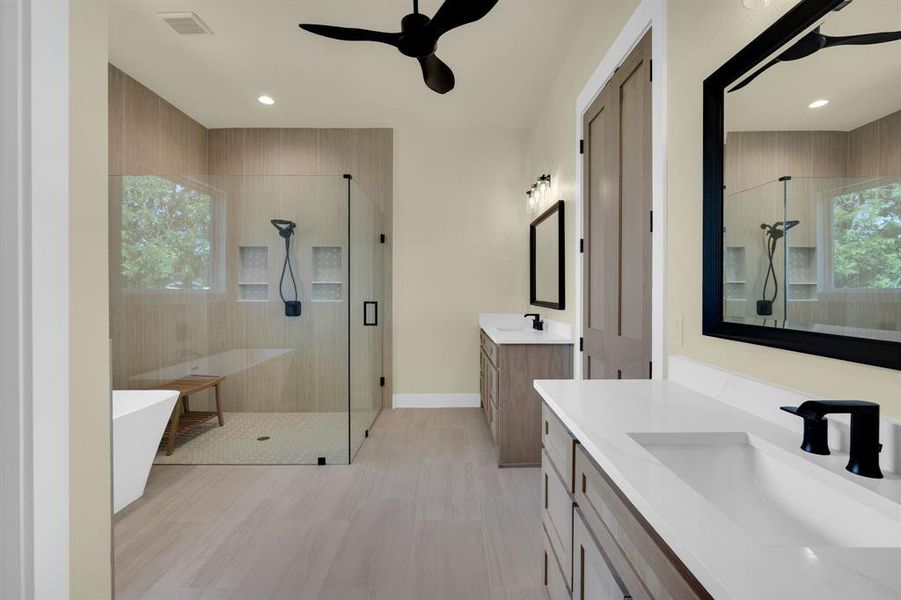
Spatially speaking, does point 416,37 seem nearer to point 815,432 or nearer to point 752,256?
point 752,256

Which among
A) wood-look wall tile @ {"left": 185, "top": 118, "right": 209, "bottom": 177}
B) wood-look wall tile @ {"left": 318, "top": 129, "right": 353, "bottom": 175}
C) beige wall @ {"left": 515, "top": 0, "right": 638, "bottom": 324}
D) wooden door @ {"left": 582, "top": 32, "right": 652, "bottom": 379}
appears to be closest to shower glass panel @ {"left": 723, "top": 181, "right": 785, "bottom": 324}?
wooden door @ {"left": 582, "top": 32, "right": 652, "bottom": 379}

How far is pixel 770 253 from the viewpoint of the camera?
107 centimetres

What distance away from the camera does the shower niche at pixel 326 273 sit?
2.99m

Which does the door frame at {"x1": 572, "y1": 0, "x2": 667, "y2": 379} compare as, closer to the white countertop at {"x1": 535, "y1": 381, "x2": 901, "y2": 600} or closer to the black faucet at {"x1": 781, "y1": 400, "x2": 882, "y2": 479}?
the white countertop at {"x1": 535, "y1": 381, "x2": 901, "y2": 600}

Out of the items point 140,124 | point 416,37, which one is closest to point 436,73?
point 416,37

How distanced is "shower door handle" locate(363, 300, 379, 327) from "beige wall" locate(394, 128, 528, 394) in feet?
1.87

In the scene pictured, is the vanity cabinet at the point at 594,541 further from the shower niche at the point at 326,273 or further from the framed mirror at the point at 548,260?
the shower niche at the point at 326,273

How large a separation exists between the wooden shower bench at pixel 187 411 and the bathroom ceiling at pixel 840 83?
3.38m

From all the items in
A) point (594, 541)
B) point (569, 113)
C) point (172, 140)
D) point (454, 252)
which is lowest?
point (594, 541)

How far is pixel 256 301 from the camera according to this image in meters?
2.95

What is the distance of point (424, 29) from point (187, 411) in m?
3.01

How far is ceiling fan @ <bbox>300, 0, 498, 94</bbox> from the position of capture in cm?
181

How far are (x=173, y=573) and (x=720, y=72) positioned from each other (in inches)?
112

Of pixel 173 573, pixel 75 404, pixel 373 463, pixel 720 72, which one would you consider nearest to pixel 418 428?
pixel 373 463
